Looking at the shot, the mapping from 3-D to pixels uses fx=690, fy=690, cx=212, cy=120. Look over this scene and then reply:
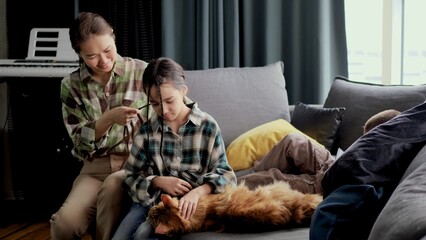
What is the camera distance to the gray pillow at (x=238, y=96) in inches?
122

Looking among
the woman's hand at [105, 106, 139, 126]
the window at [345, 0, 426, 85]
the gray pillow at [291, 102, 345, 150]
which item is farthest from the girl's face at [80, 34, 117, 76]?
the window at [345, 0, 426, 85]

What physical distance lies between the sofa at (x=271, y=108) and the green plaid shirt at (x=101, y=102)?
538 mm

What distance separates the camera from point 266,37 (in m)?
3.62

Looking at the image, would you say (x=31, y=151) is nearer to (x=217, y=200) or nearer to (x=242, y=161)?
(x=242, y=161)

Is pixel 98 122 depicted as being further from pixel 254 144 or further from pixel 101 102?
pixel 254 144

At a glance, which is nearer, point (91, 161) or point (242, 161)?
point (91, 161)

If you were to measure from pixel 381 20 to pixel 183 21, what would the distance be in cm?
106

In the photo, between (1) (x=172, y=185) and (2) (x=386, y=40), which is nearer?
(1) (x=172, y=185)

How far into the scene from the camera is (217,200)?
6.62 ft

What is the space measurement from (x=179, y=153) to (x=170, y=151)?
3 centimetres

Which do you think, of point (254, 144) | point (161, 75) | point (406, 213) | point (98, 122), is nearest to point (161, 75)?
point (161, 75)

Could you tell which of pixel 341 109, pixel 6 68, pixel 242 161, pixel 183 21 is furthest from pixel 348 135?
pixel 6 68

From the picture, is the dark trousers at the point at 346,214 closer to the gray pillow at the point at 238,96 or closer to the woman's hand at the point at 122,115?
the woman's hand at the point at 122,115

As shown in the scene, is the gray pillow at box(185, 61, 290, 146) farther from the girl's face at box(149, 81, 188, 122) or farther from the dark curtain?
the girl's face at box(149, 81, 188, 122)
